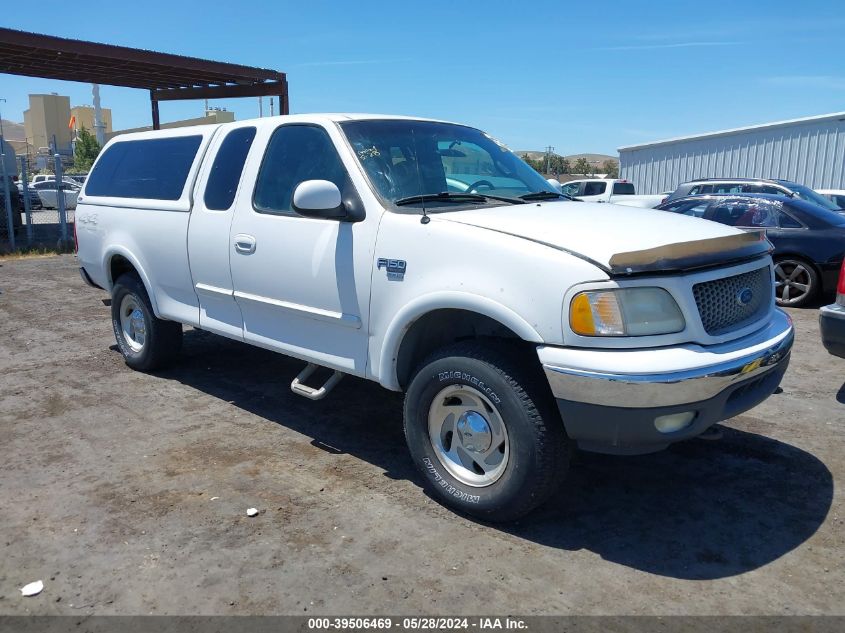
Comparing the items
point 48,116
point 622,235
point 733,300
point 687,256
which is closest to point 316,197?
point 622,235

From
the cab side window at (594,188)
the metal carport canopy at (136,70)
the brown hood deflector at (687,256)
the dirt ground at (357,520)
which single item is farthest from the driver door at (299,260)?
the cab side window at (594,188)

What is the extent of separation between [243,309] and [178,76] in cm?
1281

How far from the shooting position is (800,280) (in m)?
9.54

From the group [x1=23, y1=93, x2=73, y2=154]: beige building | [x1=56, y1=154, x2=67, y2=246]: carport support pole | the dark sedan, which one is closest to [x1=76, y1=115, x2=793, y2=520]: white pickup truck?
the dark sedan

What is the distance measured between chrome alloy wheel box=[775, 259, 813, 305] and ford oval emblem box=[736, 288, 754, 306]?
21.7 ft

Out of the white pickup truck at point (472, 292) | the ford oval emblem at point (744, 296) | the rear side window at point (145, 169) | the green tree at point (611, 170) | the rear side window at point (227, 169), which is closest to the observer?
the white pickup truck at point (472, 292)

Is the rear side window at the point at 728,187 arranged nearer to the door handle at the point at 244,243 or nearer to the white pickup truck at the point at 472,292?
the white pickup truck at the point at 472,292

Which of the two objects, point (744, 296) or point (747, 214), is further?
point (747, 214)

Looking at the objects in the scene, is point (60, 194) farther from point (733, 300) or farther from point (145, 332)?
point (733, 300)

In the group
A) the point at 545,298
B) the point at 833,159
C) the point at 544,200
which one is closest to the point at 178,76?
the point at 544,200

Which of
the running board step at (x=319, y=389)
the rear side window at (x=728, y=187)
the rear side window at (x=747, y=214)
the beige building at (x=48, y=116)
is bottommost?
the running board step at (x=319, y=389)

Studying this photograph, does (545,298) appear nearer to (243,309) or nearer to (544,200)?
(544,200)

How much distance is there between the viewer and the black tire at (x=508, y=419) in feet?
10.8

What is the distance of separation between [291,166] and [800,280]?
7736mm
